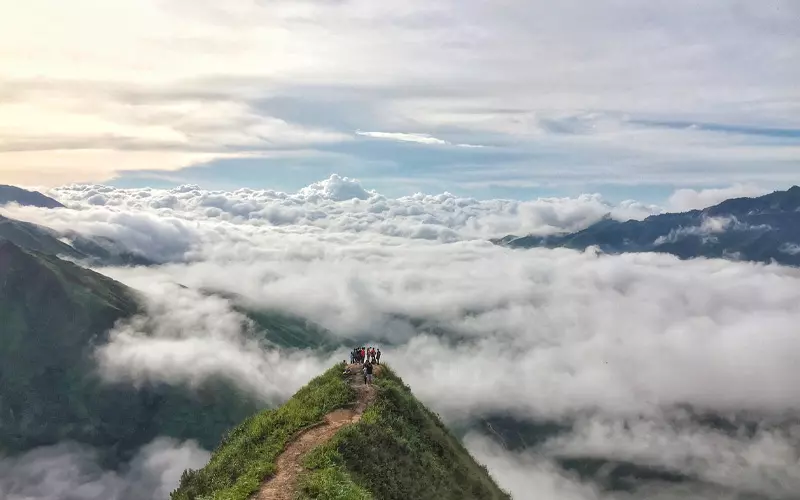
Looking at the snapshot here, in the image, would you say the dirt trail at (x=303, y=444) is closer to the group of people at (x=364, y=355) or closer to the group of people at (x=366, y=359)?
the group of people at (x=366, y=359)

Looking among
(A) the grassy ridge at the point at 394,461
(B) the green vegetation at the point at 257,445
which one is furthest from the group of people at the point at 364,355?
(B) the green vegetation at the point at 257,445

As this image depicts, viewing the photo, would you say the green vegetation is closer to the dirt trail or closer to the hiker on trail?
the dirt trail

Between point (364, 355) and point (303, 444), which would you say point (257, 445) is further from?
point (364, 355)

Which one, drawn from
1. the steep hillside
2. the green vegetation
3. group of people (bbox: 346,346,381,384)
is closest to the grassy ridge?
the steep hillside

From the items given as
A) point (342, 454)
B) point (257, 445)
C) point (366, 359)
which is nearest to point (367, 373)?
point (366, 359)

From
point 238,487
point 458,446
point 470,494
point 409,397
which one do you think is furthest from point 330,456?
point 458,446
